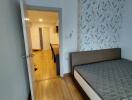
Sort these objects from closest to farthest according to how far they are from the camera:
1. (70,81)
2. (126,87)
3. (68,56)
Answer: (126,87)
(70,81)
(68,56)

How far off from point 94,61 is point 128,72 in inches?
38.1

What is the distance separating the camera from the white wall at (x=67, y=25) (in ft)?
8.98

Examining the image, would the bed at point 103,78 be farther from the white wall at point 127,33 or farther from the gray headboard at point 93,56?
the white wall at point 127,33

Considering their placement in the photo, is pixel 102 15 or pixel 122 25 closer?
pixel 102 15

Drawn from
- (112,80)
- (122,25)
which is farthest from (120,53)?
(112,80)

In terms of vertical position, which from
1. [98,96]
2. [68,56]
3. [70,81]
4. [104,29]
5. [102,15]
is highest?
[102,15]

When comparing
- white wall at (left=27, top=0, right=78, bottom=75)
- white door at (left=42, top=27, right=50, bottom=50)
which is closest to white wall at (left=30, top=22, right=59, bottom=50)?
white door at (left=42, top=27, right=50, bottom=50)

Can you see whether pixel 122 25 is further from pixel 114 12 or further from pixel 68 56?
pixel 68 56

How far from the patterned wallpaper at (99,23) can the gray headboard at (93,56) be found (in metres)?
0.19

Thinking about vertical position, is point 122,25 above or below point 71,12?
below

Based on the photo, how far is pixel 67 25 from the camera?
9.66 feet

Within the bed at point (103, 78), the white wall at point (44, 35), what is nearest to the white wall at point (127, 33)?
the bed at point (103, 78)

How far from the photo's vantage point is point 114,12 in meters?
3.17

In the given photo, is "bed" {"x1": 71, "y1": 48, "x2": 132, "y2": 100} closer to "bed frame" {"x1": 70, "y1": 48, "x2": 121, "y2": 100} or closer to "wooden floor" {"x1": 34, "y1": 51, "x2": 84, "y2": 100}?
"bed frame" {"x1": 70, "y1": 48, "x2": 121, "y2": 100}
